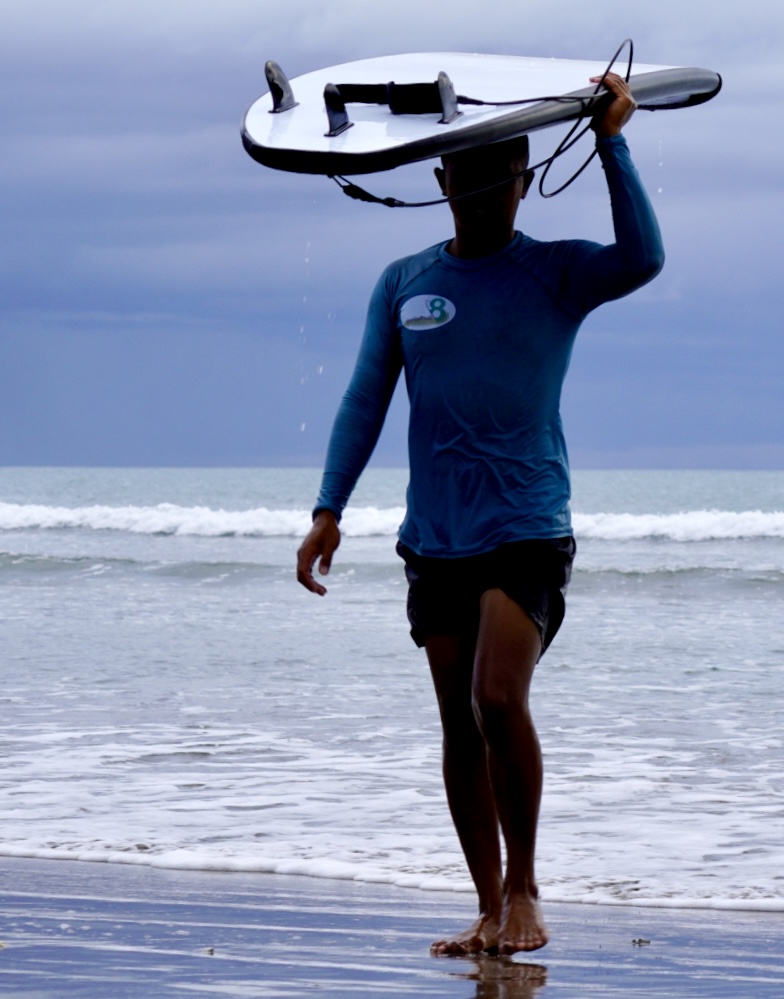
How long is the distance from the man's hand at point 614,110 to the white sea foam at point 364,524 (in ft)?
78.6

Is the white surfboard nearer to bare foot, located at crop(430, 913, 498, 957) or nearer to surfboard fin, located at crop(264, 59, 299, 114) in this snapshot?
surfboard fin, located at crop(264, 59, 299, 114)

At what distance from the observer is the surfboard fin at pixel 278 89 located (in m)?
3.39

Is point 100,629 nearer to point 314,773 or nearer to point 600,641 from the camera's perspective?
point 600,641

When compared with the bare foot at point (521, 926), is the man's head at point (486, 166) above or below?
above

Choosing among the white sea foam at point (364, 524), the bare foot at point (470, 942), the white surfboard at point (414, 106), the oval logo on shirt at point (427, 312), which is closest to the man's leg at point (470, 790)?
the bare foot at point (470, 942)

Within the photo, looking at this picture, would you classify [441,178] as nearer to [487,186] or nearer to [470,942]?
[487,186]

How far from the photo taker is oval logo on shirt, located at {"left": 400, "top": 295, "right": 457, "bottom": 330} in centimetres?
328

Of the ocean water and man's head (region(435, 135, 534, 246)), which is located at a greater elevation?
man's head (region(435, 135, 534, 246))

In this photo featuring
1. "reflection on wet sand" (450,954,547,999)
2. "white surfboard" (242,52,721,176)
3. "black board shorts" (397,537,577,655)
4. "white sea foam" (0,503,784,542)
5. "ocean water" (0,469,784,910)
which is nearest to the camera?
"reflection on wet sand" (450,954,547,999)

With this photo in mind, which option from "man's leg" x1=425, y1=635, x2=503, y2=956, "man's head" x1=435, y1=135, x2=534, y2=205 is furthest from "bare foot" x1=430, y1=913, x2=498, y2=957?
"man's head" x1=435, y1=135, x2=534, y2=205

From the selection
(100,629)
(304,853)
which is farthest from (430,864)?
(100,629)

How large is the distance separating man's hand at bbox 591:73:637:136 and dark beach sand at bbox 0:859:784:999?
1.85 meters

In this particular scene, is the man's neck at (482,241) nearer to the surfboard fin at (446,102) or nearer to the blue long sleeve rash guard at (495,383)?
the blue long sleeve rash guard at (495,383)

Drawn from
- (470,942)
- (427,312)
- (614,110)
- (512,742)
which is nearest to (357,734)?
(470,942)
